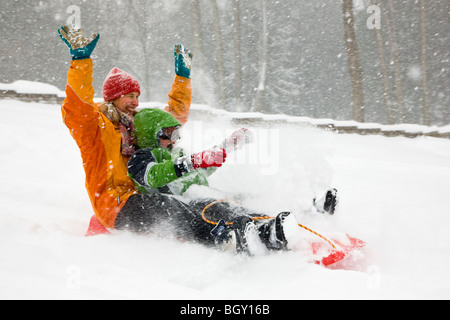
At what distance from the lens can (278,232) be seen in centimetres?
207

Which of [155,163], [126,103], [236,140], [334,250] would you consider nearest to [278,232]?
[334,250]

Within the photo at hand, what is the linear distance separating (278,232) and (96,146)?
141 cm

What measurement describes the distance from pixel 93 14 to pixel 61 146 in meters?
17.9

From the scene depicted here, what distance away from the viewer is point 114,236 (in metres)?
2.52

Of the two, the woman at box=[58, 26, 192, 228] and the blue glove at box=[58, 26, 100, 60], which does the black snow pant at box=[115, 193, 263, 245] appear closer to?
the woman at box=[58, 26, 192, 228]

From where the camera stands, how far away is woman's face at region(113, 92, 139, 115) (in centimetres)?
291

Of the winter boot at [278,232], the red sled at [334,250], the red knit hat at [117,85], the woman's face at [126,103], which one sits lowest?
the red sled at [334,250]

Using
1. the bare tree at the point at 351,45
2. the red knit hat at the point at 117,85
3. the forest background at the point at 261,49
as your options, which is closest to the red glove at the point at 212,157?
the red knit hat at the point at 117,85

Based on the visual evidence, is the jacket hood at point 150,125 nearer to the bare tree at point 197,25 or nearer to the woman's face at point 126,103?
the woman's face at point 126,103

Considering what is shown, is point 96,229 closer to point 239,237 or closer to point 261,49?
point 239,237

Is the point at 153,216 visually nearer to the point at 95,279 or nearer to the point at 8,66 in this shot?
the point at 95,279

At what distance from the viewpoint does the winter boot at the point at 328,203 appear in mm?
2598

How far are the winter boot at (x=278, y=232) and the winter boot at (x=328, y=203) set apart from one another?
0.55 m

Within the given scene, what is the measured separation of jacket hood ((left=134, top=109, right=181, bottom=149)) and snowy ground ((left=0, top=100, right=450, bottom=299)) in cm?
72
